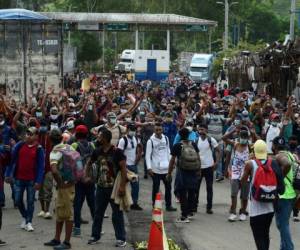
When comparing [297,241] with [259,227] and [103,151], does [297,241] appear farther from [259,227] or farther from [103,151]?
[103,151]

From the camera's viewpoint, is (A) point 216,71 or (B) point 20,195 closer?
(B) point 20,195

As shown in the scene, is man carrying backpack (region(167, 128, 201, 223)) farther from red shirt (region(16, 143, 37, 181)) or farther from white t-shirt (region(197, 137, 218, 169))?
red shirt (region(16, 143, 37, 181))

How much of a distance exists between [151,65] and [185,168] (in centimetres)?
3985

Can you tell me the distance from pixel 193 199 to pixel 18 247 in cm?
349

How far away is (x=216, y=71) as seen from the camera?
56.6m

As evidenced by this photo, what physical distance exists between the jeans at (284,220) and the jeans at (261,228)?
67cm

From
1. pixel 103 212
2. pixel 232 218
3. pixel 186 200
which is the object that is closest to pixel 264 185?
pixel 103 212

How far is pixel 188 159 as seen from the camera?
13.3m

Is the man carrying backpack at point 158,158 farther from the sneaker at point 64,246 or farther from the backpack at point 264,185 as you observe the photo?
the backpack at point 264,185

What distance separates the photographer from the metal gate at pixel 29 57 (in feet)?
81.0

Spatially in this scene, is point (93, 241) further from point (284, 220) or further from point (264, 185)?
point (264, 185)

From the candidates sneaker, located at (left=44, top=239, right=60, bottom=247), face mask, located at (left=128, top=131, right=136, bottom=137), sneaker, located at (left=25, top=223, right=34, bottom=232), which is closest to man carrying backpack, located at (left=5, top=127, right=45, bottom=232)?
sneaker, located at (left=25, top=223, right=34, bottom=232)

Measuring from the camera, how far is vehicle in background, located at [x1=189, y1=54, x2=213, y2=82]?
61750 mm

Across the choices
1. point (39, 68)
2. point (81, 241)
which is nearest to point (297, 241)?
point (81, 241)
